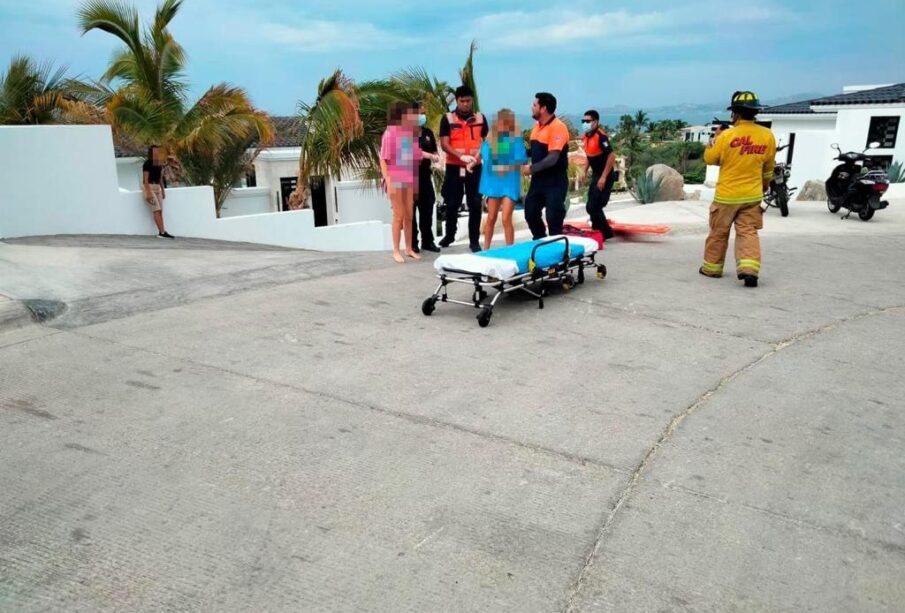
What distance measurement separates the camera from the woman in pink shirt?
8.55 meters

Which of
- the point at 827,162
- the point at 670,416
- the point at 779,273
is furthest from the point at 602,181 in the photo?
the point at 827,162

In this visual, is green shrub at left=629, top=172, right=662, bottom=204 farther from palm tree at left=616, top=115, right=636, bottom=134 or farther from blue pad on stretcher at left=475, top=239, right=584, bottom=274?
palm tree at left=616, top=115, right=636, bottom=134

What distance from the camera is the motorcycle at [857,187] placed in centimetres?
1337

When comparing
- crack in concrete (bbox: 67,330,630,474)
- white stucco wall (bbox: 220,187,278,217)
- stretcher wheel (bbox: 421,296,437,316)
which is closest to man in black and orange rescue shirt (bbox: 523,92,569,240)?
stretcher wheel (bbox: 421,296,437,316)

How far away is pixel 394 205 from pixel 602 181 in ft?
10.4

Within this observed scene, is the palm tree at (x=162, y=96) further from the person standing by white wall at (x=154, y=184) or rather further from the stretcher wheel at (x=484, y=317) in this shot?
the stretcher wheel at (x=484, y=317)

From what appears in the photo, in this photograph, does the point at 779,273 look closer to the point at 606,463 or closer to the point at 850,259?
the point at 850,259

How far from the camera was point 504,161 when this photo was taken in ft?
27.9

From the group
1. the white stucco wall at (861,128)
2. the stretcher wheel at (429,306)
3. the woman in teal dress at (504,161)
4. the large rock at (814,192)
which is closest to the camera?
the stretcher wheel at (429,306)

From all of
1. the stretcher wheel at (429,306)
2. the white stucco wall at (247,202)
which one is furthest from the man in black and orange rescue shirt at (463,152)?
the white stucco wall at (247,202)

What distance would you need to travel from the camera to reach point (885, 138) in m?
27.0

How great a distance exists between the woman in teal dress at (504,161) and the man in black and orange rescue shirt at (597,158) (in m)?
1.90

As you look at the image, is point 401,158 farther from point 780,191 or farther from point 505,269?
point 780,191

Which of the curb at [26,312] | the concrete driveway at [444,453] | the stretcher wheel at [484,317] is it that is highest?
the curb at [26,312]
